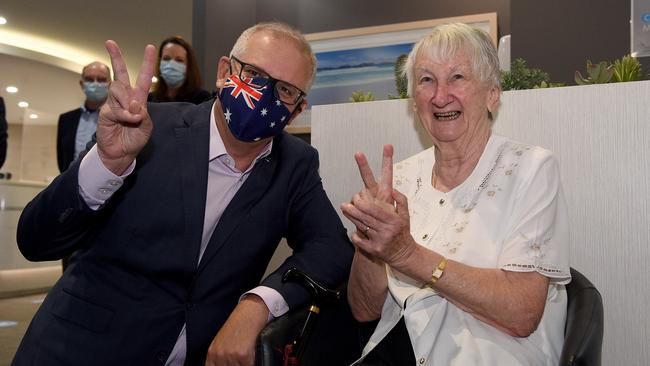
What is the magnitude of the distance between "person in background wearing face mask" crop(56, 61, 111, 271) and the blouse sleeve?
320 cm

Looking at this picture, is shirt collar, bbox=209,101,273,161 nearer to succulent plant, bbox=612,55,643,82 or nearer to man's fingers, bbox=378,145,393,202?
man's fingers, bbox=378,145,393,202

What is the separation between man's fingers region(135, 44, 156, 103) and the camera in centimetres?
130

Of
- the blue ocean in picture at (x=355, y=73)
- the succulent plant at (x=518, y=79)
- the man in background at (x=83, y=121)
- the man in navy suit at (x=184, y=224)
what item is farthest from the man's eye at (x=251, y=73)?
the blue ocean in picture at (x=355, y=73)

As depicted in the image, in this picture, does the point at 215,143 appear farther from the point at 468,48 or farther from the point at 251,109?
the point at 468,48

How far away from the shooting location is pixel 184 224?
1.48 meters

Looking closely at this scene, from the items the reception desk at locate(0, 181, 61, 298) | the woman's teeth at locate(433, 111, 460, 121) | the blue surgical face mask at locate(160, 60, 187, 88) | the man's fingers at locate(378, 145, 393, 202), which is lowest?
the reception desk at locate(0, 181, 61, 298)

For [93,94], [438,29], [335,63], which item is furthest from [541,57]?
[93,94]

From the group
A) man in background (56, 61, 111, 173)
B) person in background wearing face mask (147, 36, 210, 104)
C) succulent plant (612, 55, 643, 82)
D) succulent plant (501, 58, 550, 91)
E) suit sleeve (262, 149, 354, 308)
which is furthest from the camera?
man in background (56, 61, 111, 173)

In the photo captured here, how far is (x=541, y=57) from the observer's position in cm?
337

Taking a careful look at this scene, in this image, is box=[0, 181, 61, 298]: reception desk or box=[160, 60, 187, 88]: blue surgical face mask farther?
box=[0, 181, 61, 298]: reception desk

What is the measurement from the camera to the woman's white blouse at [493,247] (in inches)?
51.1

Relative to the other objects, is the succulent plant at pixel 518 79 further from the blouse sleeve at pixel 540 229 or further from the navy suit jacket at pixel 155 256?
the navy suit jacket at pixel 155 256

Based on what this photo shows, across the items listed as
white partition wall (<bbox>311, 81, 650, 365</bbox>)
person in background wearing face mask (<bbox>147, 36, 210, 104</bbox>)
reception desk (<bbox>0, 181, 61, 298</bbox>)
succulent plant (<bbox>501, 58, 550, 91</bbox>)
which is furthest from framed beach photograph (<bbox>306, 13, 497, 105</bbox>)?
reception desk (<bbox>0, 181, 61, 298</bbox>)

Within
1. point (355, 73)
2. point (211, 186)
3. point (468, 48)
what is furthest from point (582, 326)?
point (355, 73)
